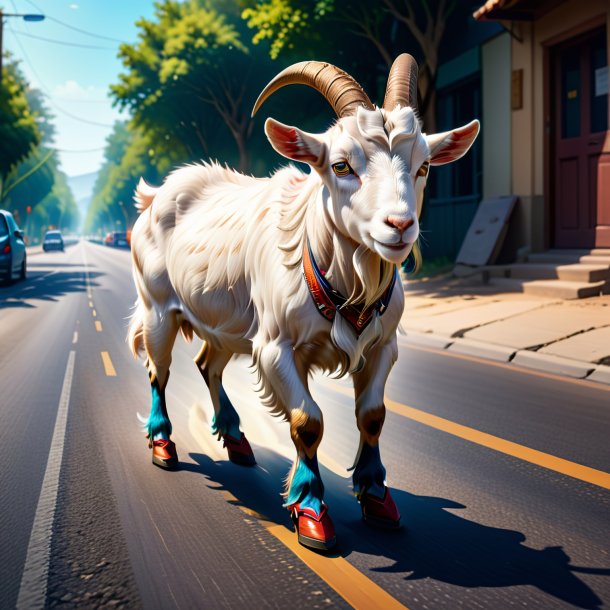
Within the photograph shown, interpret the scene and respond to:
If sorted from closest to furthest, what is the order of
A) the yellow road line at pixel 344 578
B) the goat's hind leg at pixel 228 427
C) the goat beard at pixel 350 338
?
the yellow road line at pixel 344 578 → the goat beard at pixel 350 338 → the goat's hind leg at pixel 228 427

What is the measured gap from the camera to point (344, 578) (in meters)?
3.00

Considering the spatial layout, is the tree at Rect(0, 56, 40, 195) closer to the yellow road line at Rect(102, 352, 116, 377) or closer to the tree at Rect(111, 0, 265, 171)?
the tree at Rect(111, 0, 265, 171)

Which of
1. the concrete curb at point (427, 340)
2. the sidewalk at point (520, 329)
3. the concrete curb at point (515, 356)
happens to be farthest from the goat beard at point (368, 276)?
the concrete curb at point (427, 340)

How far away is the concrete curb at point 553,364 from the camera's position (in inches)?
293

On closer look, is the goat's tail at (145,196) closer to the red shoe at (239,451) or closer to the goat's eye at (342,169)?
the red shoe at (239,451)

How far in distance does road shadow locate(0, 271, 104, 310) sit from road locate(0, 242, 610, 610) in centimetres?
1055

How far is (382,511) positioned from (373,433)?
0.37 meters

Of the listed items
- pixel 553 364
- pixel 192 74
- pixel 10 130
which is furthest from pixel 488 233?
pixel 10 130

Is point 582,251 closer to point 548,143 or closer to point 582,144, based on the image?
point 582,144

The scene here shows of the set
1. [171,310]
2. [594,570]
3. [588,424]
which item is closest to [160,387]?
[171,310]

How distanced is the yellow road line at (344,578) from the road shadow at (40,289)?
1364 cm

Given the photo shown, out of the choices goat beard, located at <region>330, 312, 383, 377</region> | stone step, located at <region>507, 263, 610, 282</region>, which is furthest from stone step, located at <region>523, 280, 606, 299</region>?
goat beard, located at <region>330, 312, 383, 377</region>

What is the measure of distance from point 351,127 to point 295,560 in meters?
1.88

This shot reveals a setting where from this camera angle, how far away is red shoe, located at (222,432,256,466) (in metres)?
4.64
